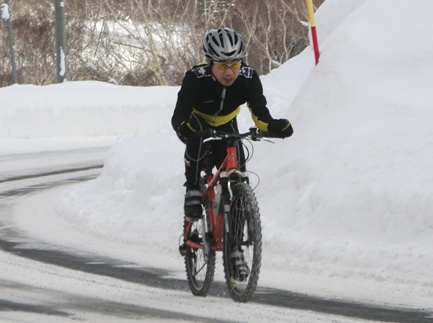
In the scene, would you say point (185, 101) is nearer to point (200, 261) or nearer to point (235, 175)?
point (235, 175)

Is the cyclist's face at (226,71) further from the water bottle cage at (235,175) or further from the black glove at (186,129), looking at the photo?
the water bottle cage at (235,175)

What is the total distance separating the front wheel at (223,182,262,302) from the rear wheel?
39 centimetres

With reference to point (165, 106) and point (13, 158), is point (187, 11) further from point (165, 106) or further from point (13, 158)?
point (13, 158)

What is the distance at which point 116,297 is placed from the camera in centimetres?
853

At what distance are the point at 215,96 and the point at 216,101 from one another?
37mm

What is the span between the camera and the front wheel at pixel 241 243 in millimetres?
7781

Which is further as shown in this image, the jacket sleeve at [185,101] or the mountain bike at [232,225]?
the jacket sleeve at [185,101]

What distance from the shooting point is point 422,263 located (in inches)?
354

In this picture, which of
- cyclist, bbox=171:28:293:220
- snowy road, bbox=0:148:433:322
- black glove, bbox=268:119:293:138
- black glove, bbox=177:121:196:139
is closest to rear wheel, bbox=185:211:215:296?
snowy road, bbox=0:148:433:322

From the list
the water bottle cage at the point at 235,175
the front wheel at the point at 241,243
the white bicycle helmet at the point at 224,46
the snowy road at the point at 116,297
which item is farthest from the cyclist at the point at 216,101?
the snowy road at the point at 116,297

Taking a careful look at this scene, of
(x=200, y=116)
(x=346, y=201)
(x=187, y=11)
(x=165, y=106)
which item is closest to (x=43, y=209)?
(x=346, y=201)

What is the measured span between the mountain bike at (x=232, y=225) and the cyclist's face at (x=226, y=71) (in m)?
0.37

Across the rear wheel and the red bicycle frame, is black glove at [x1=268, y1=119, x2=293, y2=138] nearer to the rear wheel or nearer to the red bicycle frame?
the red bicycle frame

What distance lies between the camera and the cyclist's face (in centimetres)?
802
